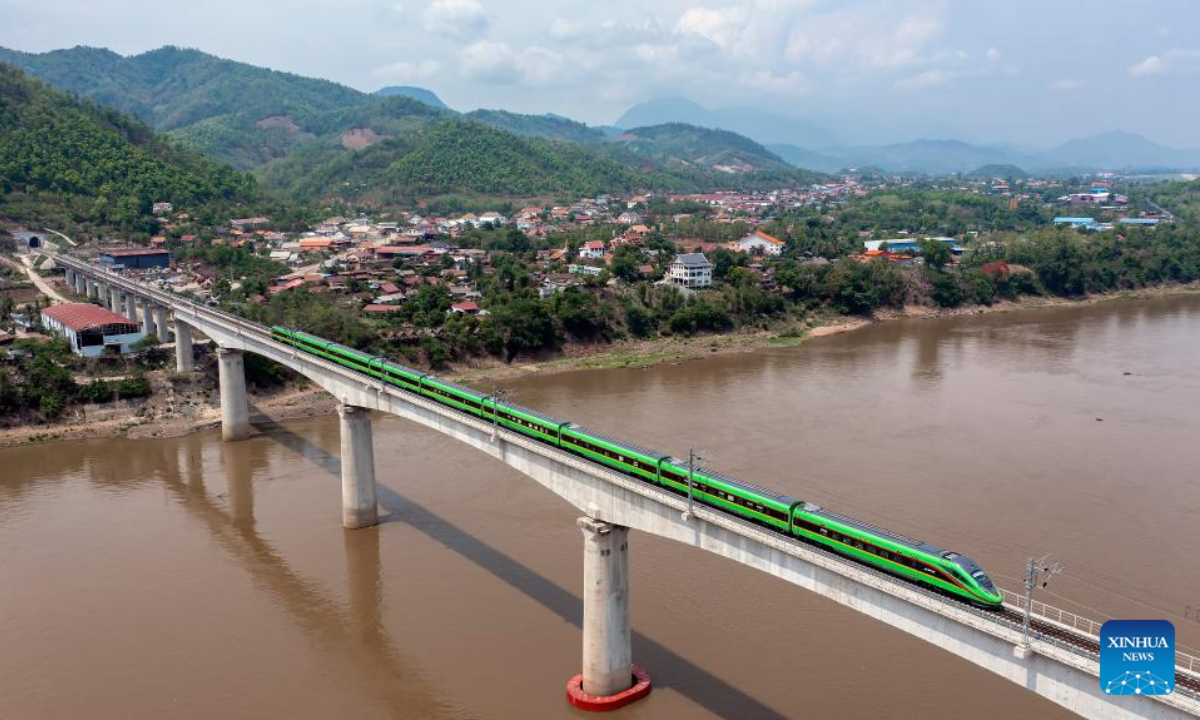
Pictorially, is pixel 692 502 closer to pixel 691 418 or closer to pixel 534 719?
pixel 534 719

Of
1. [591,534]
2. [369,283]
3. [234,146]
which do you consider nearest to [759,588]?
[591,534]

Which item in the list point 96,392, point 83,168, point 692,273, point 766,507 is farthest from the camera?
point 83,168

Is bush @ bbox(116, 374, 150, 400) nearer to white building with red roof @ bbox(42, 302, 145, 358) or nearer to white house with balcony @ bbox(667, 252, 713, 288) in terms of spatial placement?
white building with red roof @ bbox(42, 302, 145, 358)

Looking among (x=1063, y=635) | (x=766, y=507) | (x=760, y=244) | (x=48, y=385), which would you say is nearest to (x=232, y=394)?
(x=48, y=385)

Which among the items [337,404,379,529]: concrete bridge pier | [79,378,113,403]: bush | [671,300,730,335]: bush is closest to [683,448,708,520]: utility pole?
[337,404,379,529]: concrete bridge pier

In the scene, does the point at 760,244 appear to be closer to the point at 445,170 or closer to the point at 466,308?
the point at 466,308

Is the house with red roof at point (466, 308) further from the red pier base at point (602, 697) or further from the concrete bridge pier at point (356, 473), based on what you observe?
the red pier base at point (602, 697)

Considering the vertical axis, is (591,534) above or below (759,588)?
above

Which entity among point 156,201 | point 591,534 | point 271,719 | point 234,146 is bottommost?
point 271,719
